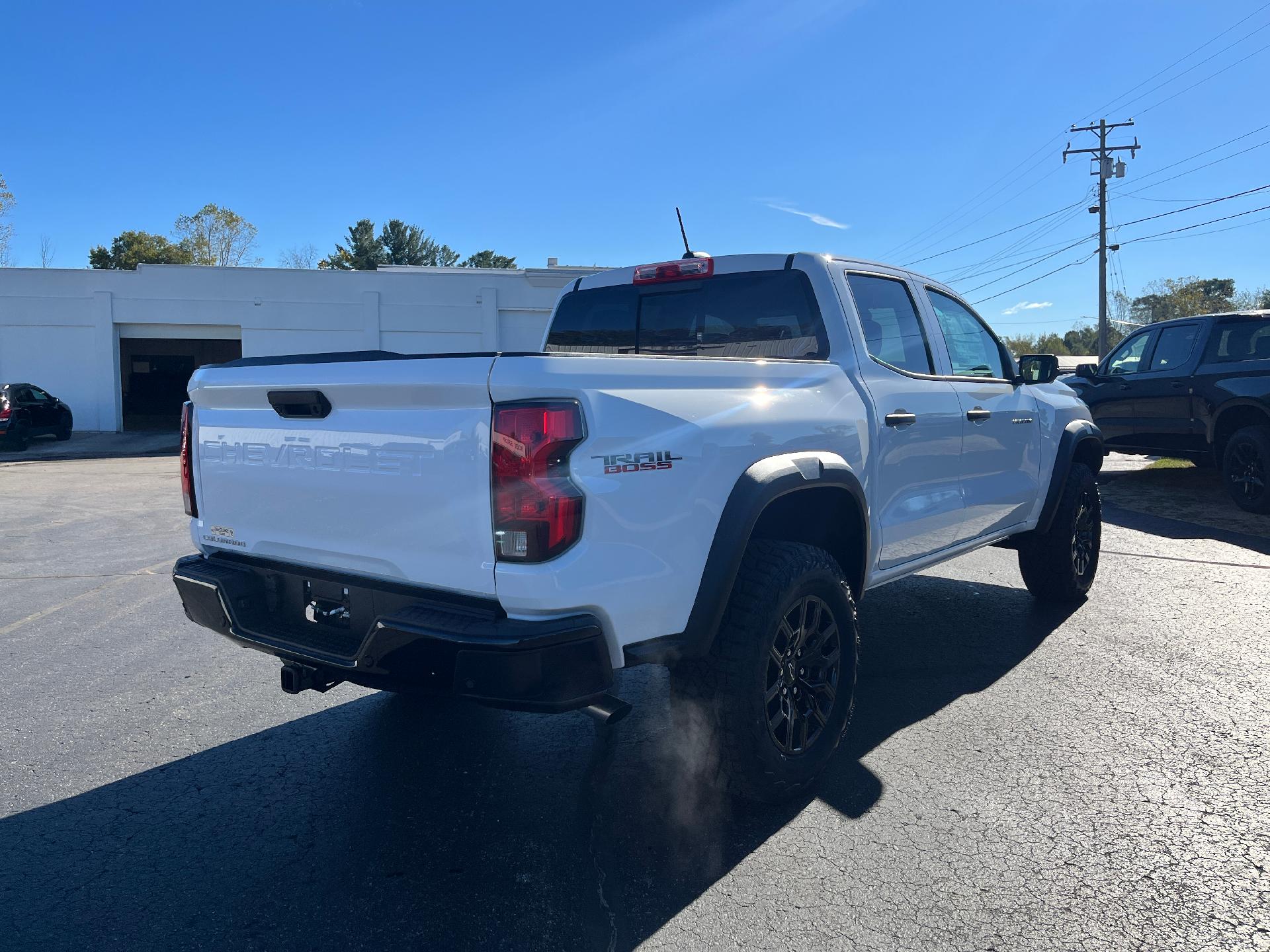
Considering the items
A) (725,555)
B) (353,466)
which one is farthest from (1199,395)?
(353,466)

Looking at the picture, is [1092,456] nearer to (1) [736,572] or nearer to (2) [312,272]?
(1) [736,572]

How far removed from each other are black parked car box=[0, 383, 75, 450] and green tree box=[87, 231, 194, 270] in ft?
164

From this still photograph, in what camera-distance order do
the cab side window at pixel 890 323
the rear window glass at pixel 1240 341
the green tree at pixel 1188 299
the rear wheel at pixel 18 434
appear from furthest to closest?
the green tree at pixel 1188 299 < the rear wheel at pixel 18 434 < the rear window glass at pixel 1240 341 < the cab side window at pixel 890 323

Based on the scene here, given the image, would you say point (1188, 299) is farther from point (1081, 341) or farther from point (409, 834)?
point (409, 834)

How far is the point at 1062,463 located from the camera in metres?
5.79

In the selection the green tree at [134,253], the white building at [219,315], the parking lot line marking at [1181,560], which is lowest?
the parking lot line marking at [1181,560]

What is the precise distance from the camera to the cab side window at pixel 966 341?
4949mm

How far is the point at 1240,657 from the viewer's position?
16.6 feet

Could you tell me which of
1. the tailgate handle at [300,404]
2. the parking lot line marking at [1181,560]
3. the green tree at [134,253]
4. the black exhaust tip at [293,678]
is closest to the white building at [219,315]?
the parking lot line marking at [1181,560]

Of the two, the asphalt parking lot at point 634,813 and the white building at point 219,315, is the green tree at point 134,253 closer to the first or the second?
the white building at point 219,315

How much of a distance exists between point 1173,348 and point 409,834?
10862mm

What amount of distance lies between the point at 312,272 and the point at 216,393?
26525 millimetres

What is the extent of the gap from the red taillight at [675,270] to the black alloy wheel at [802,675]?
5.50 feet

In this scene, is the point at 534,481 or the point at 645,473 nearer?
the point at 534,481
